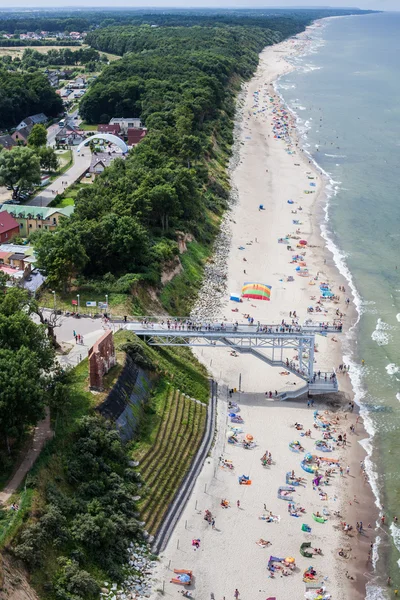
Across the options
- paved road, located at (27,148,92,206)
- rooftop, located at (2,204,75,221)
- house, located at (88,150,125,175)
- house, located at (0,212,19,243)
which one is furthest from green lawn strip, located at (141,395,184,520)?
house, located at (88,150,125,175)

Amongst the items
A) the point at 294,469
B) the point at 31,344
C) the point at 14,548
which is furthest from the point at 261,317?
the point at 14,548

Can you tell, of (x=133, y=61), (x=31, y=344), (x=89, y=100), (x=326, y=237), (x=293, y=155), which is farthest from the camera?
(x=133, y=61)

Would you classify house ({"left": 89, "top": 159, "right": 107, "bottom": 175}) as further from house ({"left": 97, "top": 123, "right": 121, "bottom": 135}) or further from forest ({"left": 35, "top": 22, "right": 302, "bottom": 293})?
house ({"left": 97, "top": 123, "right": 121, "bottom": 135})

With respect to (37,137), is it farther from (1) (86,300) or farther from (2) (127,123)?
(1) (86,300)

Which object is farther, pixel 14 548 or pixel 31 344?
pixel 31 344

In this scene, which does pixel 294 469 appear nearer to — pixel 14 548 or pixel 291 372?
pixel 291 372

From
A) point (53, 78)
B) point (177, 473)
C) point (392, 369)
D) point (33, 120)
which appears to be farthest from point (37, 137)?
point (53, 78)

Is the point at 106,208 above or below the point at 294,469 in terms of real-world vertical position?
above
